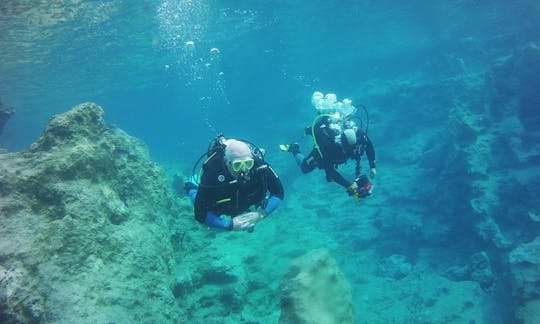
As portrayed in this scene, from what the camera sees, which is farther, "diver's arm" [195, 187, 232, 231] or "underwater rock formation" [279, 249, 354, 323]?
"diver's arm" [195, 187, 232, 231]

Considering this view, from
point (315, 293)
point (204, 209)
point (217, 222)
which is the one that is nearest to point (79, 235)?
point (204, 209)

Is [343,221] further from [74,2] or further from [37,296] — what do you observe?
[74,2]

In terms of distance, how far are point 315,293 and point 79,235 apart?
11.1 feet

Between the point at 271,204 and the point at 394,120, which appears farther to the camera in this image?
the point at 394,120

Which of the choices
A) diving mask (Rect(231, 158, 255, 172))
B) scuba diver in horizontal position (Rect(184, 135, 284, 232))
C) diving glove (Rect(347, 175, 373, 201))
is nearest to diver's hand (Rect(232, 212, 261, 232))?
scuba diver in horizontal position (Rect(184, 135, 284, 232))

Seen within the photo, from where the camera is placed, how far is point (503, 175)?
38.0 ft

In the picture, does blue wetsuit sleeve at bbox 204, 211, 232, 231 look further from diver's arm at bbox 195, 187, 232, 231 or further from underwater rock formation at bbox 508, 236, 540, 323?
underwater rock formation at bbox 508, 236, 540, 323

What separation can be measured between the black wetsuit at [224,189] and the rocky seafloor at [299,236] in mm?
A: 1134

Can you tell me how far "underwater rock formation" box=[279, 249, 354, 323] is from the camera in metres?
4.09

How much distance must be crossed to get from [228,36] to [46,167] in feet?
108

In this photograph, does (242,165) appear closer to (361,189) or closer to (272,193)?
(272,193)

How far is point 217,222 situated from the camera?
422 centimetres

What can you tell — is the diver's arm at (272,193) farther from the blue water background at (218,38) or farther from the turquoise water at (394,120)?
the blue water background at (218,38)

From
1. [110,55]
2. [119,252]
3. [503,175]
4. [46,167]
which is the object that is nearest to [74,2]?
[110,55]
